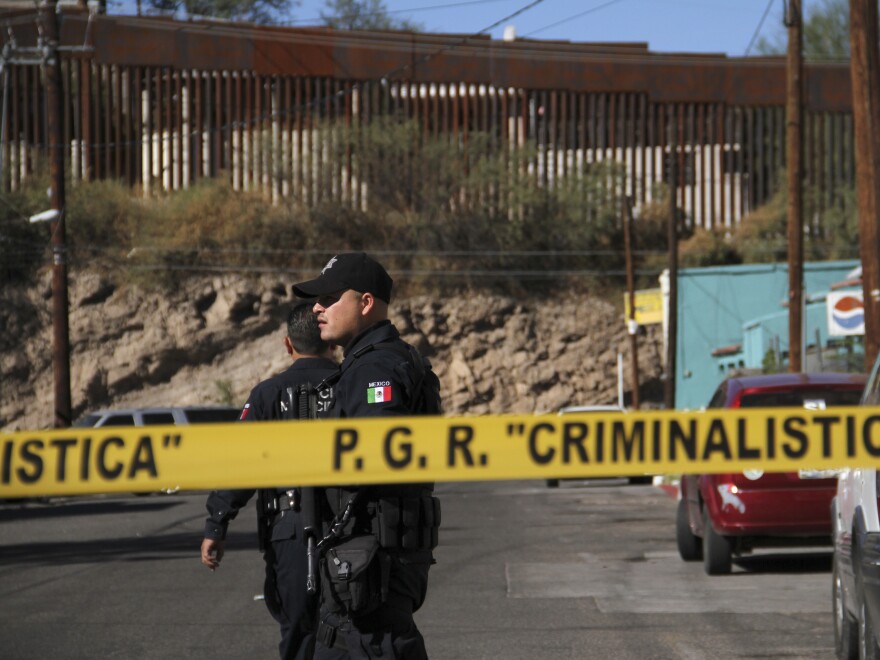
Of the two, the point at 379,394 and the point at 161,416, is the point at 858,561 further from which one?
the point at 161,416

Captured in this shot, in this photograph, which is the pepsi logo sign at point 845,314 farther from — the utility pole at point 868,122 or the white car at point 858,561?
the white car at point 858,561

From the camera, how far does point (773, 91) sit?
5353 cm

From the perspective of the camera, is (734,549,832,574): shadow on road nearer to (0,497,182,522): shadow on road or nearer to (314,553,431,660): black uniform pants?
(314,553,431,660): black uniform pants

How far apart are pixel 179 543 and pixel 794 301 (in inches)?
562

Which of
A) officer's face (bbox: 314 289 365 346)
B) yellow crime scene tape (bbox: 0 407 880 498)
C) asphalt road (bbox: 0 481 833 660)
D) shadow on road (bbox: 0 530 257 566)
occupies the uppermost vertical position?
officer's face (bbox: 314 289 365 346)

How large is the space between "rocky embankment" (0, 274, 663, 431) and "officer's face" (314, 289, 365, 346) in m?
41.4

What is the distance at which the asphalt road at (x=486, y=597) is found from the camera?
9.05 metres

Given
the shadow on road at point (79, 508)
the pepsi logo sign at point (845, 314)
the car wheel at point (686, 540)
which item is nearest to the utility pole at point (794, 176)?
the pepsi logo sign at point (845, 314)

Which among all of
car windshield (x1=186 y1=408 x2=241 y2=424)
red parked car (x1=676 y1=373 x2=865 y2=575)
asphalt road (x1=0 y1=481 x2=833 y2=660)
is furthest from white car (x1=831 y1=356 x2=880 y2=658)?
car windshield (x1=186 y1=408 x2=241 y2=424)

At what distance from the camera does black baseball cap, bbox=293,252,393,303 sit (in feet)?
16.3

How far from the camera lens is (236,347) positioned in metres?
47.8

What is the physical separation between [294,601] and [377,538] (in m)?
1.37

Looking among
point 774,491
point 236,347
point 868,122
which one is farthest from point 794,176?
point 236,347

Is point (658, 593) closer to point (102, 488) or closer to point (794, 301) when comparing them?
point (102, 488)
